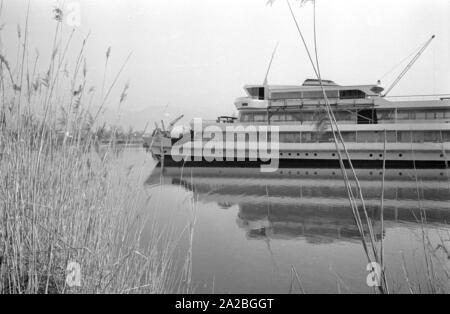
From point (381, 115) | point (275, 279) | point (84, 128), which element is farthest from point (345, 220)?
point (381, 115)

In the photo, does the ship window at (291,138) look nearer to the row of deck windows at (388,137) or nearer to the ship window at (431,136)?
the row of deck windows at (388,137)

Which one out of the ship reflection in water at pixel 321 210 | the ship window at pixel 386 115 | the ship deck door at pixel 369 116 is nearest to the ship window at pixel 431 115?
the ship window at pixel 386 115

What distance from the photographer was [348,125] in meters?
15.9

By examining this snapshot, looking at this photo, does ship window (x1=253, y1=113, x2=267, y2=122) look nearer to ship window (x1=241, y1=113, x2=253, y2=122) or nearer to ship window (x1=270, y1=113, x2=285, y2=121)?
ship window (x1=241, y1=113, x2=253, y2=122)

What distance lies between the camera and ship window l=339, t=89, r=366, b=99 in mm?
16609

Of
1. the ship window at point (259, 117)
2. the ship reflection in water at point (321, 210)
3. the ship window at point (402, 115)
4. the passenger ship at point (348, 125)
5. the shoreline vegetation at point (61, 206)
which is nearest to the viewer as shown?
the shoreline vegetation at point (61, 206)

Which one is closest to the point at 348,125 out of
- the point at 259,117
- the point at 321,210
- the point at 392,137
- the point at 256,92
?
the point at 392,137

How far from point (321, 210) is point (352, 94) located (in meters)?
12.1

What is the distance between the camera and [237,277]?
10.4 feet

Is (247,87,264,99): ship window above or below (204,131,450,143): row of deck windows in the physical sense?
above

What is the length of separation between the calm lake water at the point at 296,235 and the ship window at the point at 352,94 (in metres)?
8.00

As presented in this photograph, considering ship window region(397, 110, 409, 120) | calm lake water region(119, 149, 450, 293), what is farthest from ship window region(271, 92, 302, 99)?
calm lake water region(119, 149, 450, 293)

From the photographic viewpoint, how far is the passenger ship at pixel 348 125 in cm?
1533
